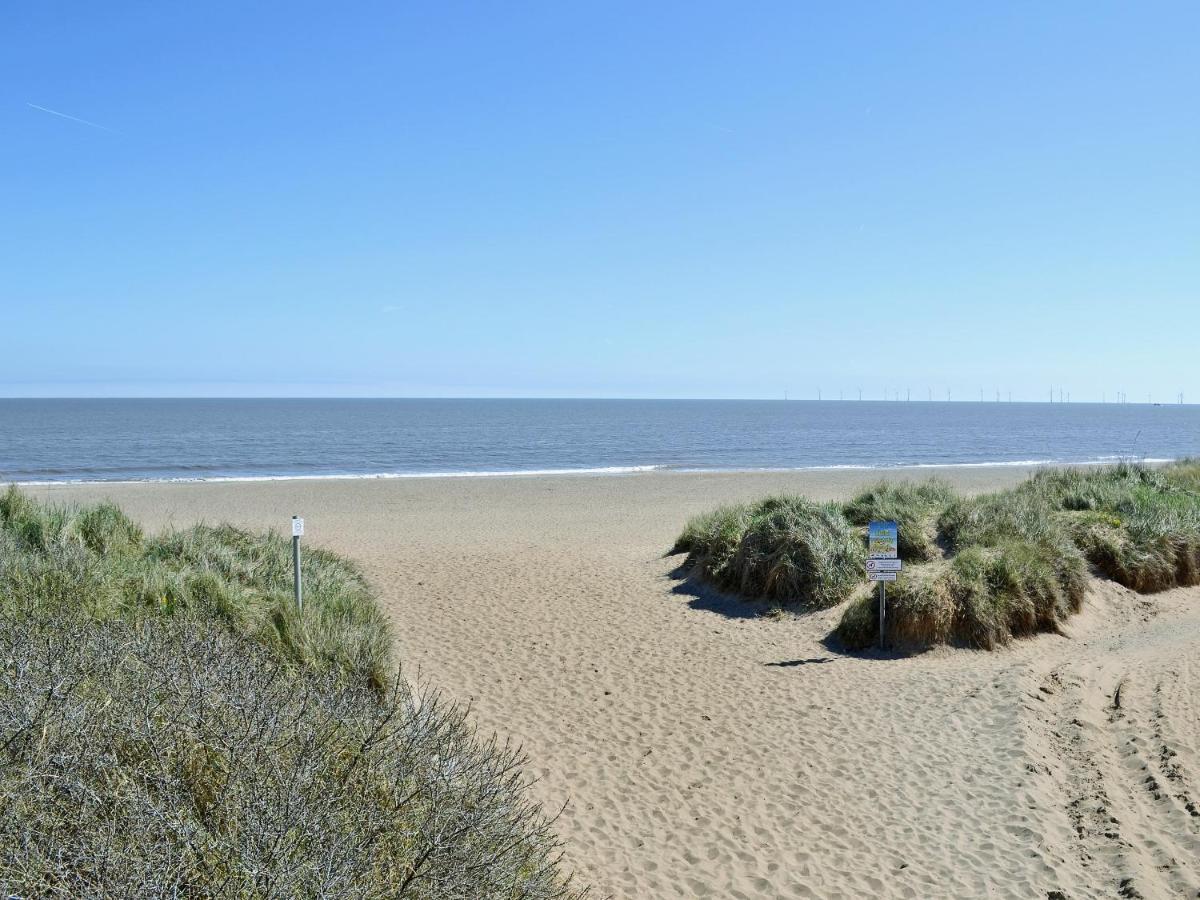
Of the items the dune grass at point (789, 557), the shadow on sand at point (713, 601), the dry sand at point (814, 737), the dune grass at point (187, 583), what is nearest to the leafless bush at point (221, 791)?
the dry sand at point (814, 737)

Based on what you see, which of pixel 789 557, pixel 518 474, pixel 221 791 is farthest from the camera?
pixel 518 474

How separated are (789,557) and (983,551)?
240cm

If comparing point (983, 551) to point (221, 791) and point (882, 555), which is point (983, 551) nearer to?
point (882, 555)

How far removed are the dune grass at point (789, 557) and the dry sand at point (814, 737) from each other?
0.47m

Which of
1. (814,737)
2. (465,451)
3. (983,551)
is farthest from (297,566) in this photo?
(465,451)

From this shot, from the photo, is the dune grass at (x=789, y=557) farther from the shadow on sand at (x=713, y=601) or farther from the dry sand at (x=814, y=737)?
the dry sand at (x=814, y=737)

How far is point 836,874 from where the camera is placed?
538 centimetres

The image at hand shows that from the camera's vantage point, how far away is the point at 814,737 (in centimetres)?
745

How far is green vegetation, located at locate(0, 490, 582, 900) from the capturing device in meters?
3.12

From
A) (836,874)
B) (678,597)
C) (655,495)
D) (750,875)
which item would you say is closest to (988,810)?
(836,874)

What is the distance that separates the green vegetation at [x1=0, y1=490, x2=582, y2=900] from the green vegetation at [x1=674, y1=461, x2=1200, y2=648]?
6.01m

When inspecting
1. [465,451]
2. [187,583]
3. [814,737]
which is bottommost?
[814,737]

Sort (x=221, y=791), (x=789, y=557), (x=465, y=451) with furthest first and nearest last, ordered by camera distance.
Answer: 1. (x=465, y=451)
2. (x=789, y=557)
3. (x=221, y=791)

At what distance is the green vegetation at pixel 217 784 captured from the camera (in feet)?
10.2
